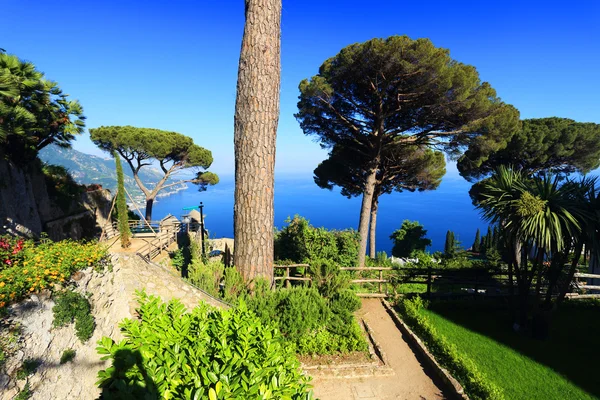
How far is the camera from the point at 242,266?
5867mm

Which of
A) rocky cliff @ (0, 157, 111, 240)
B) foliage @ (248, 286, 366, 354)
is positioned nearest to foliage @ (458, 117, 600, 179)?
foliage @ (248, 286, 366, 354)

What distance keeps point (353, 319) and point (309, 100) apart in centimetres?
895

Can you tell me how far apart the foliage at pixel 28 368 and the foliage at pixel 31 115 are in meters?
5.20

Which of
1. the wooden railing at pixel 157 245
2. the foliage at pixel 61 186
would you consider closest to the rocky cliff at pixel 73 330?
the wooden railing at pixel 157 245

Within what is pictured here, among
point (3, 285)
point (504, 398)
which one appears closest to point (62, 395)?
point (3, 285)

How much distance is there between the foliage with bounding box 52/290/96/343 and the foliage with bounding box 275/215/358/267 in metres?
6.35

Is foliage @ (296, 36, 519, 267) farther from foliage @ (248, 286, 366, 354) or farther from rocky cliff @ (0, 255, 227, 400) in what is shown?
rocky cliff @ (0, 255, 227, 400)

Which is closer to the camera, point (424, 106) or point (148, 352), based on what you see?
point (148, 352)

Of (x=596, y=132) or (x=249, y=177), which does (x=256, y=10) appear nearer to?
(x=249, y=177)

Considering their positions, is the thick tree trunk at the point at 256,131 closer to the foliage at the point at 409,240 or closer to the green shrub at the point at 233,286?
the green shrub at the point at 233,286

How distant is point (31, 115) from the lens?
749cm

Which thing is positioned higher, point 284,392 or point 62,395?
point 284,392

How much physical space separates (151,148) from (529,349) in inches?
800

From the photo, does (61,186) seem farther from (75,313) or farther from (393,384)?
(393,384)
